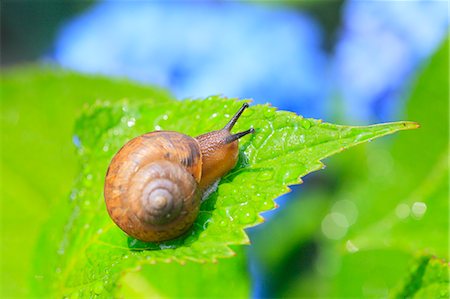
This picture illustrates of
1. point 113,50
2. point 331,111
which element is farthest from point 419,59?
point 113,50

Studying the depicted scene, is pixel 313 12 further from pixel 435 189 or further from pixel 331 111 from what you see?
pixel 435 189

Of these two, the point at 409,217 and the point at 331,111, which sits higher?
the point at 331,111

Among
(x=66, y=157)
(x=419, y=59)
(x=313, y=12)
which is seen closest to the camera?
(x=66, y=157)

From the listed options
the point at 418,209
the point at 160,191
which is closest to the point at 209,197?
the point at 160,191

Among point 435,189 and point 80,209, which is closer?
point 80,209

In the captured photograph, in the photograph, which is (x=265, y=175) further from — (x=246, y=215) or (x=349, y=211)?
(x=349, y=211)

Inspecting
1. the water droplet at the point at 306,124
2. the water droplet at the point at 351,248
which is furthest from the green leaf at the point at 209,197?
the water droplet at the point at 351,248

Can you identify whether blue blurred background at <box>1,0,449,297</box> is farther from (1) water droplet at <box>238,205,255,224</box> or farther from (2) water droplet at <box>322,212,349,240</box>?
(1) water droplet at <box>238,205,255,224</box>

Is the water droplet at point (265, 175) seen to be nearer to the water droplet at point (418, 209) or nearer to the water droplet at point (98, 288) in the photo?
the water droplet at point (98, 288)
